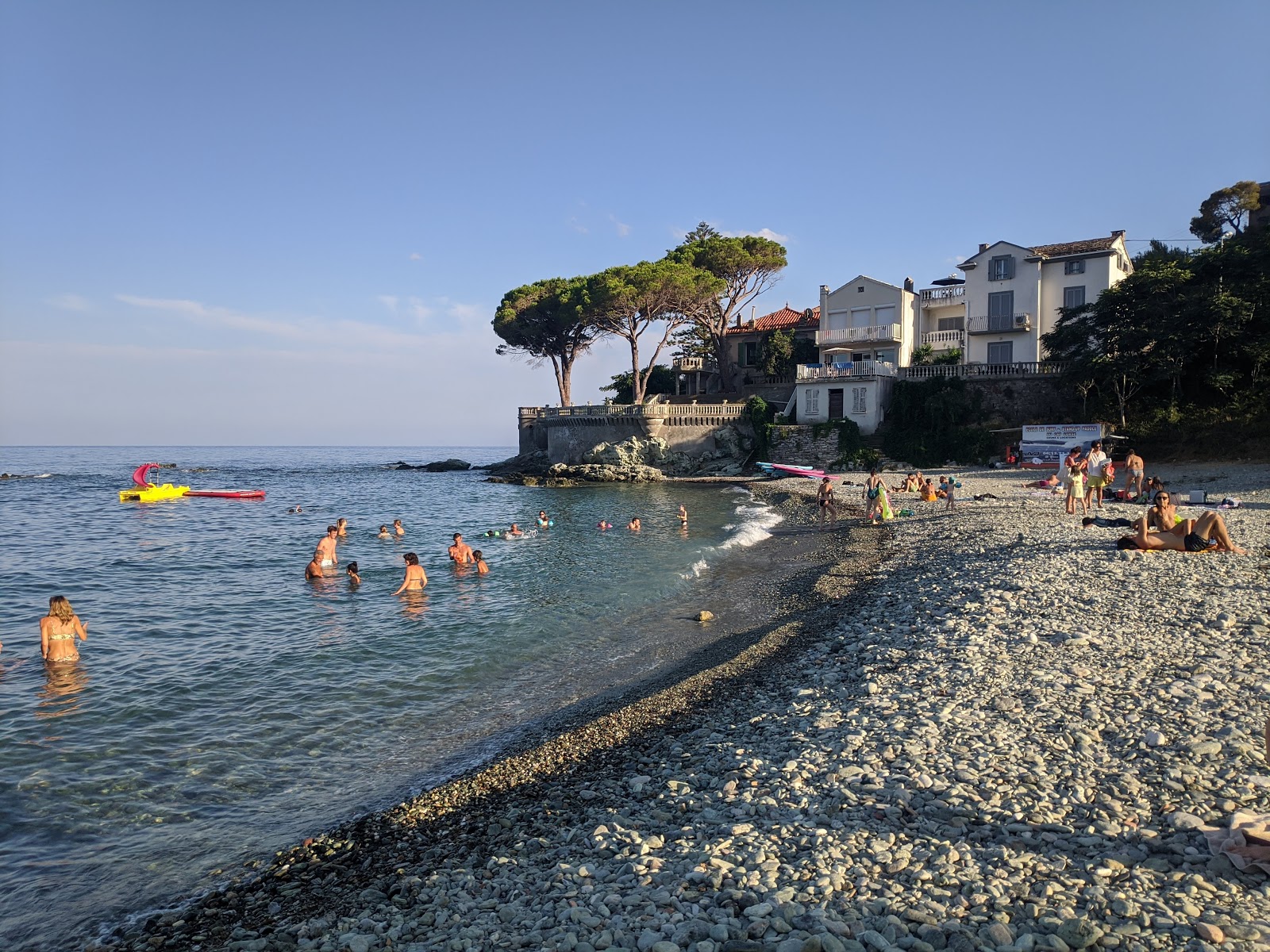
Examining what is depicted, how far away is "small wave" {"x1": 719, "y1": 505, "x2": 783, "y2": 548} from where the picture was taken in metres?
24.4

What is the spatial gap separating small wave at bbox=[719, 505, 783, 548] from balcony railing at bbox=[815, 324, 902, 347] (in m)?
21.1

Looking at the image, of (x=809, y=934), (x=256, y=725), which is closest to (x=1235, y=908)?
(x=809, y=934)

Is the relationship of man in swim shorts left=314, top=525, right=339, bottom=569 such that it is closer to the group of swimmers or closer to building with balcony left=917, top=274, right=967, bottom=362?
the group of swimmers

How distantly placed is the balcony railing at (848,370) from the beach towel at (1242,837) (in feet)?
A: 144

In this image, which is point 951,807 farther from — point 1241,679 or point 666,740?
point 1241,679

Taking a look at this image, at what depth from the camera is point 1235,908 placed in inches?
170

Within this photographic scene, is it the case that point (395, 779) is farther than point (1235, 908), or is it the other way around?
point (395, 779)

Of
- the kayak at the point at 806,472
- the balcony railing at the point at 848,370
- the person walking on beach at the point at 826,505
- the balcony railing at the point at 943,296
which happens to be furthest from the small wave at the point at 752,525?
the balcony railing at the point at 943,296

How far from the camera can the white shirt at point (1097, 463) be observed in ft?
73.3

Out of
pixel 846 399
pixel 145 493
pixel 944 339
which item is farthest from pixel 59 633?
pixel 944 339

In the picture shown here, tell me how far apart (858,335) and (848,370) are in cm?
480

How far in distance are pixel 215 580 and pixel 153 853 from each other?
15125 millimetres

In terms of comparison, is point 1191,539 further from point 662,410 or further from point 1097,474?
point 662,410

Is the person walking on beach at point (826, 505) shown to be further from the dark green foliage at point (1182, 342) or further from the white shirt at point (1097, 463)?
the dark green foliage at point (1182, 342)
